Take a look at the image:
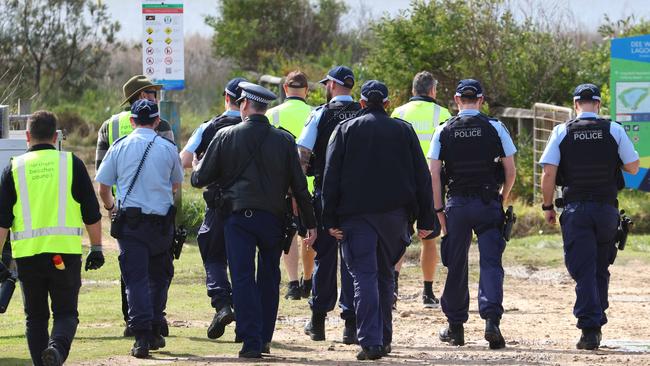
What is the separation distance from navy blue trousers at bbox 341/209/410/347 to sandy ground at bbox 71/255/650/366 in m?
0.25

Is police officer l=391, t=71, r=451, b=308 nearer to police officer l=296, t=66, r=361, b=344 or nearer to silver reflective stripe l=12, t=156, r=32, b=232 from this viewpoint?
police officer l=296, t=66, r=361, b=344

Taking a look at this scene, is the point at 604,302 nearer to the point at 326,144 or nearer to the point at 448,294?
the point at 448,294

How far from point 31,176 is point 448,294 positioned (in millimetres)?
3375

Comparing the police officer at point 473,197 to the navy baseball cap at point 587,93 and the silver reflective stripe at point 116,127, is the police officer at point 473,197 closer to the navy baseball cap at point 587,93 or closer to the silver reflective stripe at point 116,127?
the navy baseball cap at point 587,93

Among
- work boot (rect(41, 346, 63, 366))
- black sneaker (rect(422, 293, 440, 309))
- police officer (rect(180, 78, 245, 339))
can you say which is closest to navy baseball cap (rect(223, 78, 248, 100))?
police officer (rect(180, 78, 245, 339))

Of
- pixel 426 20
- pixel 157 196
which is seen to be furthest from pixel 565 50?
pixel 157 196

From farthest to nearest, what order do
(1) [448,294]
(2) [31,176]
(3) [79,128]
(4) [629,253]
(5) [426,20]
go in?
(3) [79,128] < (5) [426,20] < (4) [629,253] < (1) [448,294] < (2) [31,176]

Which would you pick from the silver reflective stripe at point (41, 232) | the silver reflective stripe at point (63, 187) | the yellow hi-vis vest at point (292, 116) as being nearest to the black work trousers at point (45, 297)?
the silver reflective stripe at point (41, 232)

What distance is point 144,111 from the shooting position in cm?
1079

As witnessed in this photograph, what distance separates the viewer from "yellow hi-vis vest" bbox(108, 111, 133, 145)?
11.9m

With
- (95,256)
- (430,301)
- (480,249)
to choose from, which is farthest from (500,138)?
(95,256)

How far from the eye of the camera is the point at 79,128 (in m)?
27.2

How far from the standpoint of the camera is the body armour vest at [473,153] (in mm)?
A: 11320

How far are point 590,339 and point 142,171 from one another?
11.1 feet
